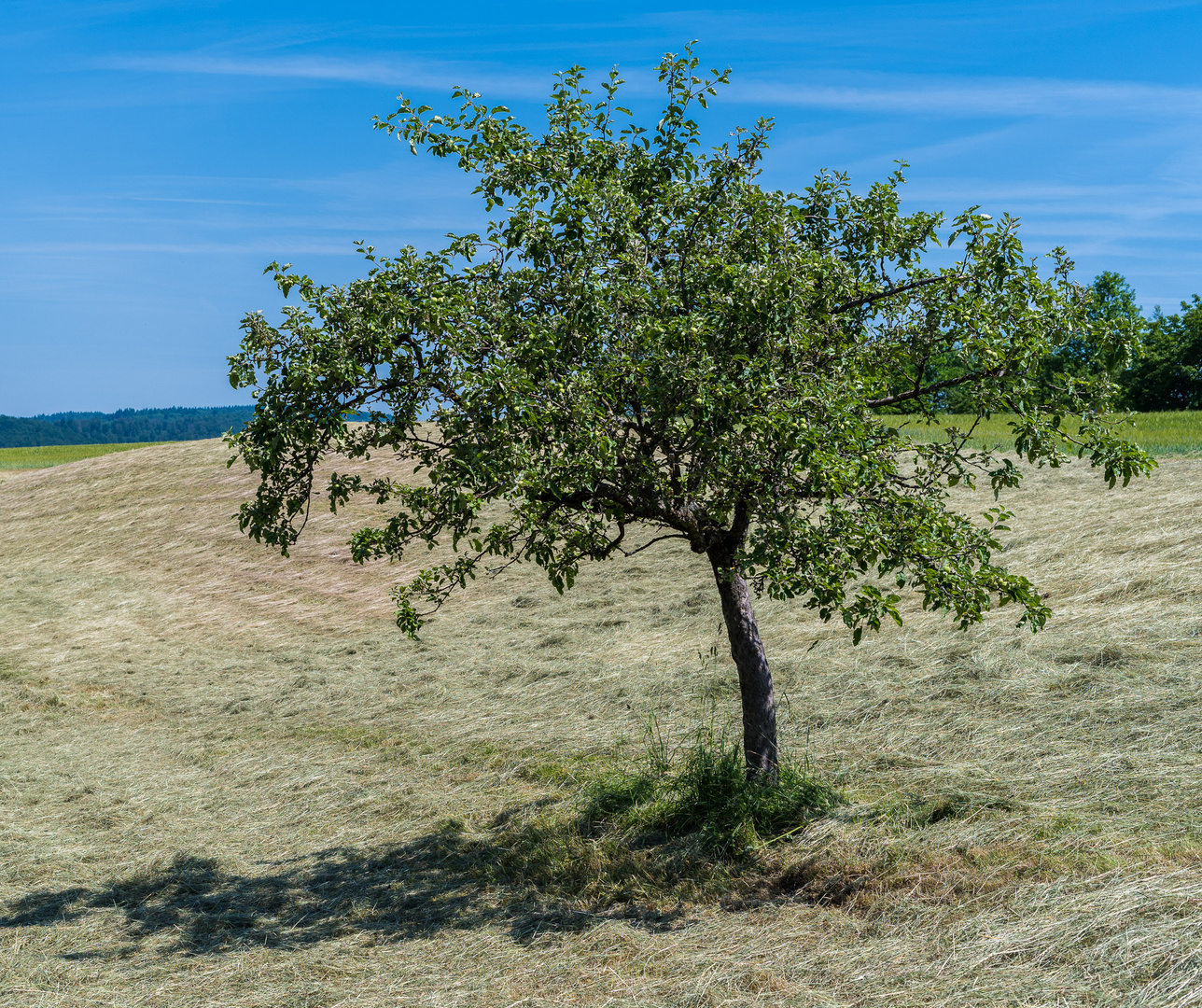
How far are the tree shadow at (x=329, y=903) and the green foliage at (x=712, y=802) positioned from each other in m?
0.95

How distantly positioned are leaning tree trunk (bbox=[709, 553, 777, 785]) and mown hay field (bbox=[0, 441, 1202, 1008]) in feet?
2.29

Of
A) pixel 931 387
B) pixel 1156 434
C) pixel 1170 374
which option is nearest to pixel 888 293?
pixel 931 387

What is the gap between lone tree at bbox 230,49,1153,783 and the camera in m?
5.80

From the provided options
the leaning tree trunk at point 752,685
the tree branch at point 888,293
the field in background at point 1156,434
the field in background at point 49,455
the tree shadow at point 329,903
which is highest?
the field in background at point 49,455

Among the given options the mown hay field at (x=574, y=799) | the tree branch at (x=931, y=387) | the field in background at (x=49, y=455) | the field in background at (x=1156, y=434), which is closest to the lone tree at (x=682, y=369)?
the tree branch at (x=931, y=387)

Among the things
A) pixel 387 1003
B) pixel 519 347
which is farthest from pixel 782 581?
pixel 387 1003

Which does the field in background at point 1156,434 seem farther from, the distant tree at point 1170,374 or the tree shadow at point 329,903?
the distant tree at point 1170,374

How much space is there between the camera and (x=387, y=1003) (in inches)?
239

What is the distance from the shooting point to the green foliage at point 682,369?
5.79m

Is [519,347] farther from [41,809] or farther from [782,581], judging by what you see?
[41,809]

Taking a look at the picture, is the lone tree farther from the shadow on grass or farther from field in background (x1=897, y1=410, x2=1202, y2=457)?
field in background (x1=897, y1=410, x2=1202, y2=457)

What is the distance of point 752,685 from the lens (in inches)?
317

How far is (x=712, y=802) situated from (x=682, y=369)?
4059 millimetres

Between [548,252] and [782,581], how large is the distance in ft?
9.66
